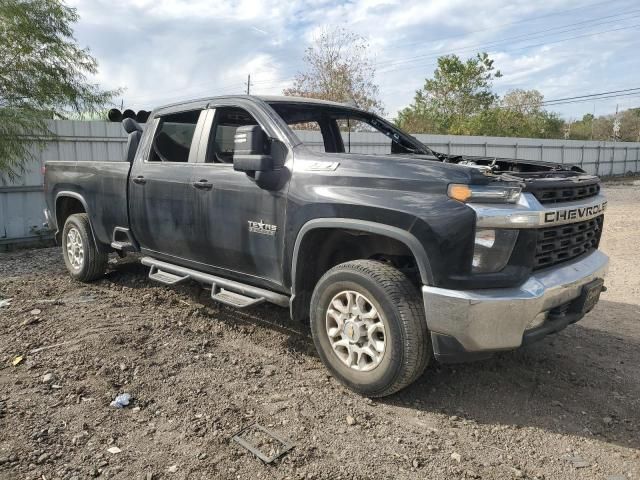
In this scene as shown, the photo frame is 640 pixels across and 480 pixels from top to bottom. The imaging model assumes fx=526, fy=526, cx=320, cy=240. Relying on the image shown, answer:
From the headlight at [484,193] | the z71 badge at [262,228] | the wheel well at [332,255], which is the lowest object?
the wheel well at [332,255]

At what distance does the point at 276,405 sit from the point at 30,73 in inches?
313

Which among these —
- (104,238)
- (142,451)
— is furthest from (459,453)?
(104,238)

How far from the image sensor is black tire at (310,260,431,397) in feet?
9.79

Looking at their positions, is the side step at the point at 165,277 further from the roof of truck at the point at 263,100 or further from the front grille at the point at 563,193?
the front grille at the point at 563,193

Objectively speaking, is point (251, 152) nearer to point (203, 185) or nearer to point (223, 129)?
point (203, 185)

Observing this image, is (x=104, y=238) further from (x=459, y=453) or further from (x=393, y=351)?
(x=459, y=453)

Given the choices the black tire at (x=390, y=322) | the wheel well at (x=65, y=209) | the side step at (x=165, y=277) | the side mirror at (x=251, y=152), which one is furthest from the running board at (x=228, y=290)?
the wheel well at (x=65, y=209)

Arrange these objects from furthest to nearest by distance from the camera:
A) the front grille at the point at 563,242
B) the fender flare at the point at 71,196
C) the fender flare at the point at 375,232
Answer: the fender flare at the point at 71,196, the front grille at the point at 563,242, the fender flare at the point at 375,232

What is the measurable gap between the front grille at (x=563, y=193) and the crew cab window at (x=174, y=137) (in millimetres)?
2924

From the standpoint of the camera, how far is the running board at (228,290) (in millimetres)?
3790

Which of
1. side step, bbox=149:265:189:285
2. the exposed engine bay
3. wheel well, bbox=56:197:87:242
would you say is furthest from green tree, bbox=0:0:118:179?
the exposed engine bay

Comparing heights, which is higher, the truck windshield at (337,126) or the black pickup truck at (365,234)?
the truck windshield at (337,126)

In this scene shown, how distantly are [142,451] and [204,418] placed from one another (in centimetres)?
41

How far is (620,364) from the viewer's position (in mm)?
3924
